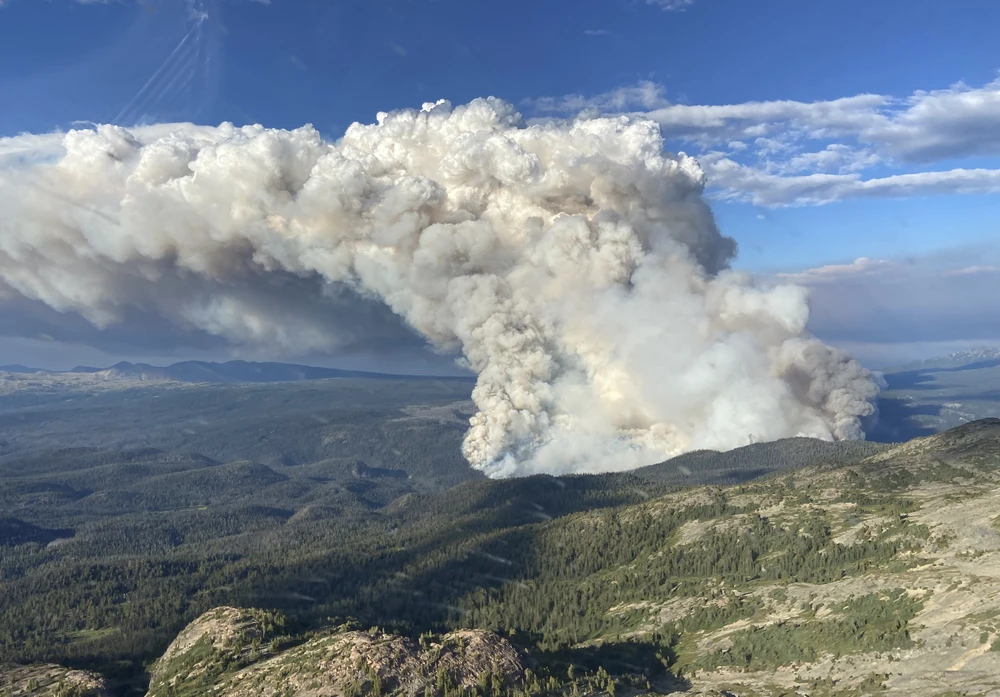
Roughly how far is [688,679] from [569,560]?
8119cm

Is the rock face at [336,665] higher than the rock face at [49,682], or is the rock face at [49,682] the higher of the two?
the rock face at [336,665]

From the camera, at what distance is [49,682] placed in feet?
387

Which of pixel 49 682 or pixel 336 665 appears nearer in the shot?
pixel 336 665

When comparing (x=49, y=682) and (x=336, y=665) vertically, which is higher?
(x=336, y=665)

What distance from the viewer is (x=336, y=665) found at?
331 feet

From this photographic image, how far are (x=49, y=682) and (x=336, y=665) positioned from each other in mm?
46933

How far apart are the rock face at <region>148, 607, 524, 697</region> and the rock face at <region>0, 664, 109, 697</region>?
7818 millimetres

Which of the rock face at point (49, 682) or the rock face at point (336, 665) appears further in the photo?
the rock face at point (49, 682)

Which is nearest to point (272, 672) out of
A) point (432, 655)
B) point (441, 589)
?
point (432, 655)

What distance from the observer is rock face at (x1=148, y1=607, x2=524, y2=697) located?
3841 inches

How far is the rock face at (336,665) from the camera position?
9756 cm

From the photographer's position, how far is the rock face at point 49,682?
114 meters

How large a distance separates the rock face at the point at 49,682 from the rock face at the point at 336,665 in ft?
25.7

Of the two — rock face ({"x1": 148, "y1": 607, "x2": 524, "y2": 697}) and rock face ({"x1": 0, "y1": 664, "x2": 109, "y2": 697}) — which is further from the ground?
rock face ({"x1": 148, "y1": 607, "x2": 524, "y2": 697})
